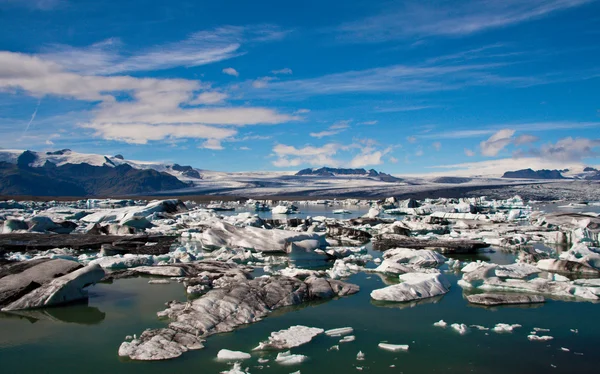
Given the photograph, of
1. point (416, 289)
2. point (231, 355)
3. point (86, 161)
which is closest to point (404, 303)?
point (416, 289)

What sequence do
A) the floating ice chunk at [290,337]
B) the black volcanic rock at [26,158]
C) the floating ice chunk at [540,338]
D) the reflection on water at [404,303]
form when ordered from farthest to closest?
1. the black volcanic rock at [26,158]
2. the reflection on water at [404,303]
3. the floating ice chunk at [540,338]
4. the floating ice chunk at [290,337]

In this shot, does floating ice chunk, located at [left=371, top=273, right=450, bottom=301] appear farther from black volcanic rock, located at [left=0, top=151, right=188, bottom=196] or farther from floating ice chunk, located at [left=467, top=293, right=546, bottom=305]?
black volcanic rock, located at [left=0, top=151, right=188, bottom=196]

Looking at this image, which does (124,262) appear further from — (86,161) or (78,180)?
(86,161)

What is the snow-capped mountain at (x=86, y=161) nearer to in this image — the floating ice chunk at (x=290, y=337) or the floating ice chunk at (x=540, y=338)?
the floating ice chunk at (x=290, y=337)

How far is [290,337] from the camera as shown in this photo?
512cm

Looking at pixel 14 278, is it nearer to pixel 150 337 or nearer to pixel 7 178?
pixel 150 337

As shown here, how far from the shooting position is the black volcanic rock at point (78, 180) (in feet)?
406

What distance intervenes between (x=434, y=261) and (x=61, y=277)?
715 centimetres

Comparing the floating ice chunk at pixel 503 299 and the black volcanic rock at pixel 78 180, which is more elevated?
the black volcanic rock at pixel 78 180

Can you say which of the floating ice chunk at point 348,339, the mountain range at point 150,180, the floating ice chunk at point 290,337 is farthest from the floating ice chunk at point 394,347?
the mountain range at point 150,180

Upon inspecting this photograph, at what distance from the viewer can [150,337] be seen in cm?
500

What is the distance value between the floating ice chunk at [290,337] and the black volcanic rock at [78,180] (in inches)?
5098

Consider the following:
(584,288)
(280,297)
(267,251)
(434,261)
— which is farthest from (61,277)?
(584,288)

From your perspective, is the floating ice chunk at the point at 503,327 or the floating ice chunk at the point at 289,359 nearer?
the floating ice chunk at the point at 289,359
